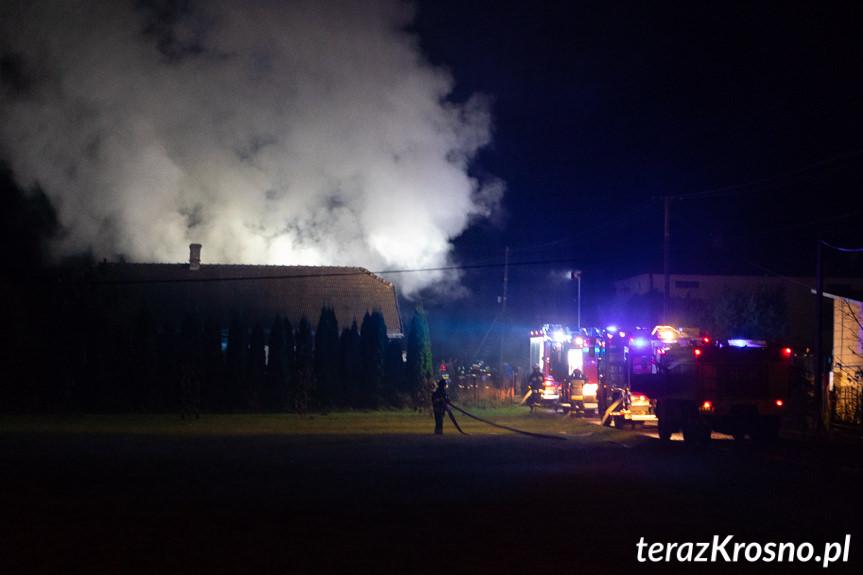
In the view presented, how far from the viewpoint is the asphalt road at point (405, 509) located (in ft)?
26.8

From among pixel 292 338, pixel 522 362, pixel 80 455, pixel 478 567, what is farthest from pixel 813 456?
pixel 522 362

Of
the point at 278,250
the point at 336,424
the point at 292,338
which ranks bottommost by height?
the point at 336,424

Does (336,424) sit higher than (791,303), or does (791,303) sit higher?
(791,303)

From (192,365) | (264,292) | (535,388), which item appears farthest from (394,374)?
(264,292)

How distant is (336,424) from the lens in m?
27.9

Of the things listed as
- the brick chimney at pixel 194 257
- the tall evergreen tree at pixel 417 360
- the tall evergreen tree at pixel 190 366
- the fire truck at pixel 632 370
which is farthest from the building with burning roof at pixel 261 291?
the fire truck at pixel 632 370

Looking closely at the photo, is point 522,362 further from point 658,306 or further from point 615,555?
point 615,555

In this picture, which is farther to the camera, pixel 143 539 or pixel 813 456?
pixel 813 456

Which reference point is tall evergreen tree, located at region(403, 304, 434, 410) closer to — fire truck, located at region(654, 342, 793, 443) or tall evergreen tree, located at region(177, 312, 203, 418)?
tall evergreen tree, located at region(177, 312, 203, 418)

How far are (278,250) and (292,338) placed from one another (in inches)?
452

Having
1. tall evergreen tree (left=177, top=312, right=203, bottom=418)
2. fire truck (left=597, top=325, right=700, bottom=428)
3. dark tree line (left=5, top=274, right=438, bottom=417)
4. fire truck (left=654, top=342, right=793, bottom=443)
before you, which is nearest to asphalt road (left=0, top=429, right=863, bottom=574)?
fire truck (left=654, top=342, right=793, bottom=443)

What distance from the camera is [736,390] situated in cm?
2067

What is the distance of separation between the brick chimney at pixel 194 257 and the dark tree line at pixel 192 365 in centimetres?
741

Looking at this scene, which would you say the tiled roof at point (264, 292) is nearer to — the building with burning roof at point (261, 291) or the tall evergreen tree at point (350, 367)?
the building with burning roof at point (261, 291)
